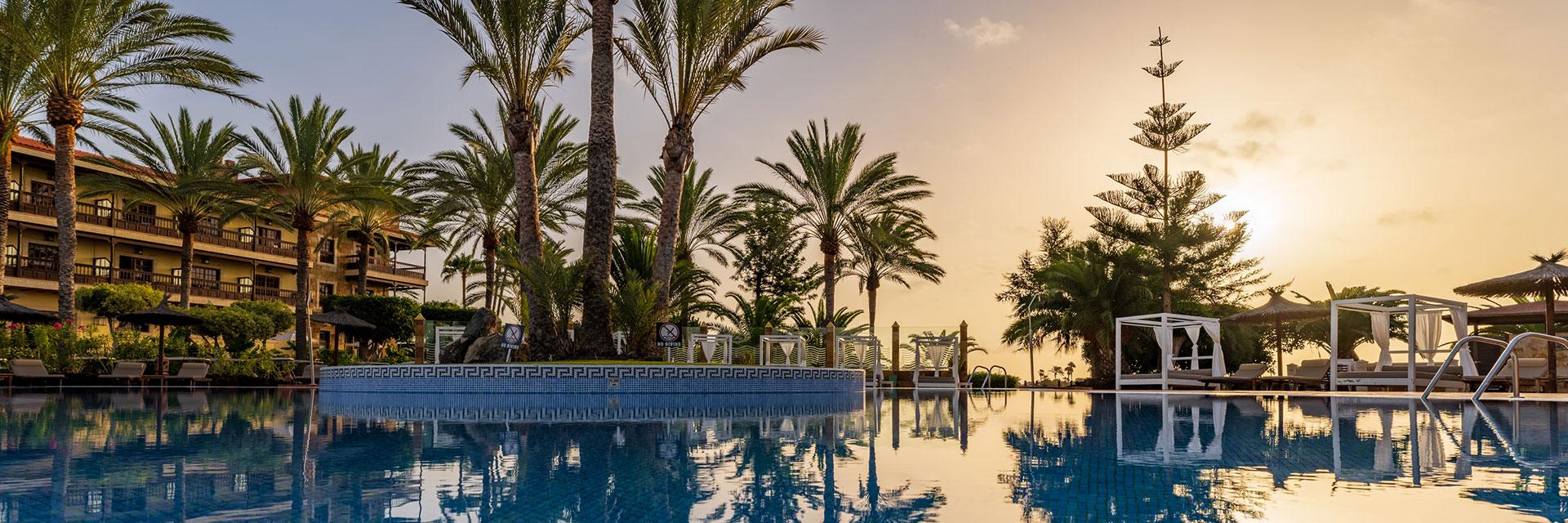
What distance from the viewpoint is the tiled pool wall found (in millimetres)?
14125

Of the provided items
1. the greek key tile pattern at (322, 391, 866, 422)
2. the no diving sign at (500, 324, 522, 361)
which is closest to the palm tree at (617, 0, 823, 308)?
the no diving sign at (500, 324, 522, 361)

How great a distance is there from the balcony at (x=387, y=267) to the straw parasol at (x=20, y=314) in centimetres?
2474

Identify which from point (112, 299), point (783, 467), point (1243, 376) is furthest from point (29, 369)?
point (1243, 376)

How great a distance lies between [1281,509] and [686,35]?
1415cm

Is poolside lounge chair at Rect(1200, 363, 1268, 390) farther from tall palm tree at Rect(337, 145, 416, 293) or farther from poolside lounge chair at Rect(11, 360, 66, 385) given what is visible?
poolside lounge chair at Rect(11, 360, 66, 385)

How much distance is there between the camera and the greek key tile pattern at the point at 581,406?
34.7 ft

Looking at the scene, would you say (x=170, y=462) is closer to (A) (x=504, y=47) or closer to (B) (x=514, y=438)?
(B) (x=514, y=438)

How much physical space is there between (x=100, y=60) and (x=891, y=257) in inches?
735

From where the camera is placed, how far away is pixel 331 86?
86.2ft

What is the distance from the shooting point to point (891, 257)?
89.8 feet

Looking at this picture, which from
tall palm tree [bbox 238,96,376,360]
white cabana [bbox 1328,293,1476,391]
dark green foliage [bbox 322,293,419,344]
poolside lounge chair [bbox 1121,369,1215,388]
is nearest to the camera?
white cabana [bbox 1328,293,1476,391]

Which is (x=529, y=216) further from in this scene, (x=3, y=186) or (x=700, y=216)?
(x=3, y=186)

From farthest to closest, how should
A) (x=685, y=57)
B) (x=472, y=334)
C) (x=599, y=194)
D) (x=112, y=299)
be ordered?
1. (x=112, y=299)
2. (x=472, y=334)
3. (x=685, y=57)
4. (x=599, y=194)

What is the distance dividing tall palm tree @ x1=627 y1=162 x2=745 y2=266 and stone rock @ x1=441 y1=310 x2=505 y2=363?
27.2 feet
